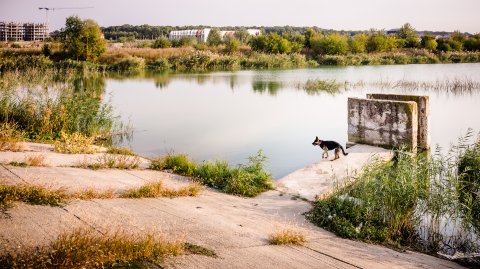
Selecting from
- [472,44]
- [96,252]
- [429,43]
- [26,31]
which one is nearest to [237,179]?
[96,252]

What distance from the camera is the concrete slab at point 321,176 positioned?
789 centimetres

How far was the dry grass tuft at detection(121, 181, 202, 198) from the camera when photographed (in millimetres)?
6617

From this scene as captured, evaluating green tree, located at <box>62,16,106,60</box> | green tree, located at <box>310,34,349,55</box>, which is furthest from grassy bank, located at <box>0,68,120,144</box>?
green tree, located at <box>310,34,349,55</box>

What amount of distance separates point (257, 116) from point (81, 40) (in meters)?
34.6

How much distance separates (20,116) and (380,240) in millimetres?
10418

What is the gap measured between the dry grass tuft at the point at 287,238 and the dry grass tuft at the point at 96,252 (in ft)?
4.07

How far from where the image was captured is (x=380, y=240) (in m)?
6.07

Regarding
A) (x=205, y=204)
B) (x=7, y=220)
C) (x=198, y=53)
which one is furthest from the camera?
(x=198, y=53)

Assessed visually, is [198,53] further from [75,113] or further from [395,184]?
[395,184]

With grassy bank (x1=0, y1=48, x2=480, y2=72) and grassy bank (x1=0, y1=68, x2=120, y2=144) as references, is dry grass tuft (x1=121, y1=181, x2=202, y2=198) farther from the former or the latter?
grassy bank (x1=0, y1=48, x2=480, y2=72)

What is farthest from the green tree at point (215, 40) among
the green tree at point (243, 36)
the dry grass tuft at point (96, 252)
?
the dry grass tuft at point (96, 252)

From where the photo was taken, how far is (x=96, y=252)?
12.4 ft

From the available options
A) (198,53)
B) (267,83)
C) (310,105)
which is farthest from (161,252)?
(198,53)

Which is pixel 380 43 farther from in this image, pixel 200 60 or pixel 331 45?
pixel 200 60
